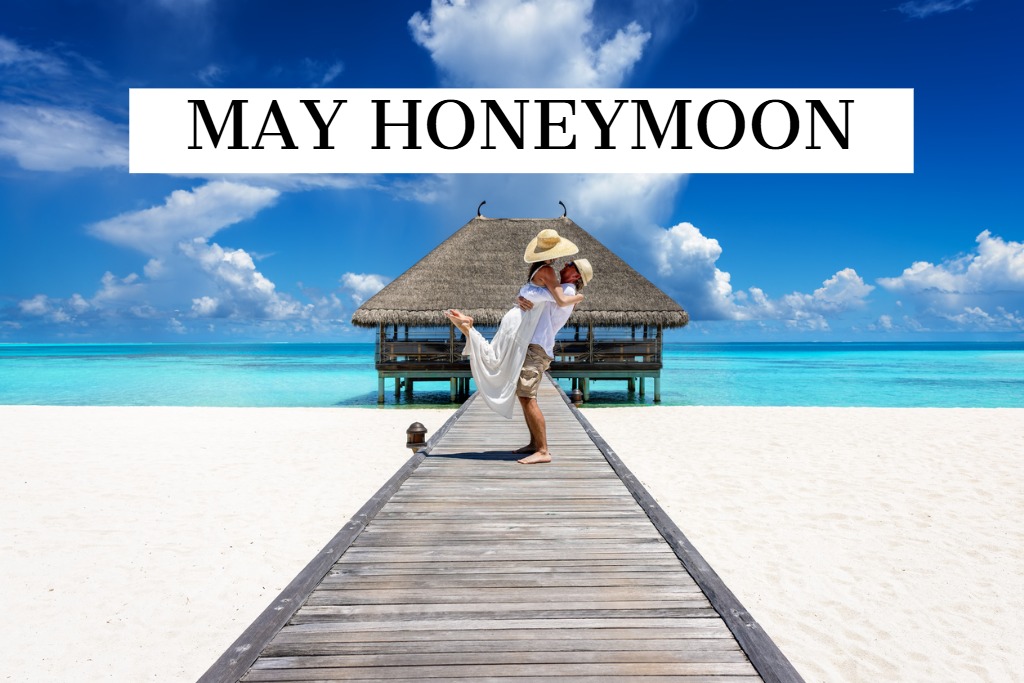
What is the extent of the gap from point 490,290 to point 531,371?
1316 cm

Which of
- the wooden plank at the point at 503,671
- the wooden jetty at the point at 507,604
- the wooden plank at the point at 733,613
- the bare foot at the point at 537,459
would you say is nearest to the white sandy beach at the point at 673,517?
the wooden plank at the point at 733,613

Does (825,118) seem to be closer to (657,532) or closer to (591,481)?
(591,481)

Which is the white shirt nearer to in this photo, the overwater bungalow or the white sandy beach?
the white sandy beach

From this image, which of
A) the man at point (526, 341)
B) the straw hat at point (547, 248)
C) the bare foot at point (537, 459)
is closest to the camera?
the straw hat at point (547, 248)

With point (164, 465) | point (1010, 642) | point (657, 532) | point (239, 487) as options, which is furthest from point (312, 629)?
point (164, 465)

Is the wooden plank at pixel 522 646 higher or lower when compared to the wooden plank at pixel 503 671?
higher

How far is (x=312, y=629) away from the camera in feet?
7.69

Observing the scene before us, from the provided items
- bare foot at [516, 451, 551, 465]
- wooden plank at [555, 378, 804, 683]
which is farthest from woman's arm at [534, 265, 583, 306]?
wooden plank at [555, 378, 804, 683]

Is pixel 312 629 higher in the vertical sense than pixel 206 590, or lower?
higher

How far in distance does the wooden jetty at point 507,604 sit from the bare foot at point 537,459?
2.99 ft

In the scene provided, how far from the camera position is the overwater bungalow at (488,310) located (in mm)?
17328

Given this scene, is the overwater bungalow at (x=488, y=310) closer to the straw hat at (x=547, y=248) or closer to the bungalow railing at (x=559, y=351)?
the bungalow railing at (x=559, y=351)

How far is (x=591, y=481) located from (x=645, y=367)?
13.9 metres

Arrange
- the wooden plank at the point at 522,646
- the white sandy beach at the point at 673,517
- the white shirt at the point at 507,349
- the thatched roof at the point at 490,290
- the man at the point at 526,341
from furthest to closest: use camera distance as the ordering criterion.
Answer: the thatched roof at the point at 490,290
the white shirt at the point at 507,349
the man at the point at 526,341
the white sandy beach at the point at 673,517
the wooden plank at the point at 522,646
